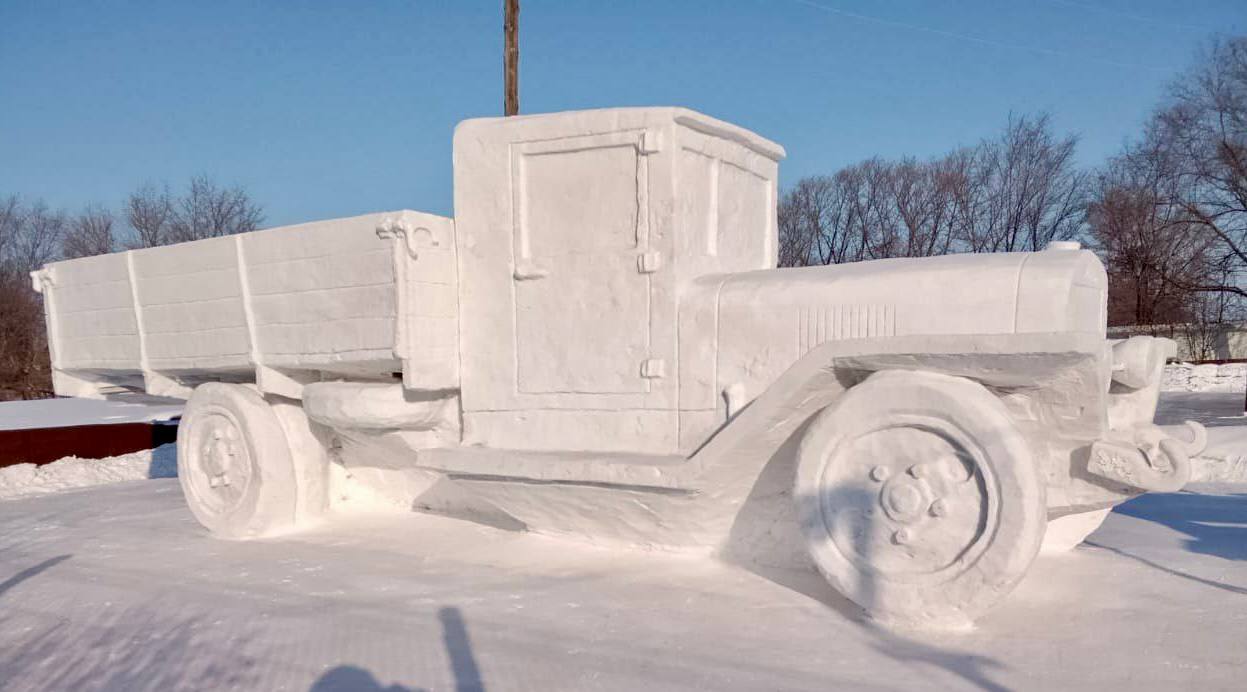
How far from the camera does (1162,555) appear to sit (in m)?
4.79

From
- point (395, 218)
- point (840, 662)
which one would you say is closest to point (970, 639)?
point (840, 662)

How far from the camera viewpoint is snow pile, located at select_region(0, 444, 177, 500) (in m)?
8.88

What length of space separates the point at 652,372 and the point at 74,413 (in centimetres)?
1512

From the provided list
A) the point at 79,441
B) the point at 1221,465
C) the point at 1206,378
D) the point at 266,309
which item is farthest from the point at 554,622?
the point at 1206,378

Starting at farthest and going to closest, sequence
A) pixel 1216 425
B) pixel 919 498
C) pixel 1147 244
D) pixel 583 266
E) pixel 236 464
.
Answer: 1. pixel 1147 244
2. pixel 1216 425
3. pixel 236 464
4. pixel 583 266
5. pixel 919 498

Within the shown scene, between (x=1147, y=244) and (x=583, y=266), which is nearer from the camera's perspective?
(x=583, y=266)

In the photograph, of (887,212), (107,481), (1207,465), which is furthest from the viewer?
(887,212)

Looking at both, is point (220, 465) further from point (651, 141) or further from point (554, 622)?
point (651, 141)

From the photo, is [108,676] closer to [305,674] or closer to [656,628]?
[305,674]

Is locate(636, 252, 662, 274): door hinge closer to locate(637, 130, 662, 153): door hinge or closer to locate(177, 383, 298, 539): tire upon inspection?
locate(637, 130, 662, 153): door hinge

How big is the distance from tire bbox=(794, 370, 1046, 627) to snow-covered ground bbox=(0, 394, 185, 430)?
11464 millimetres

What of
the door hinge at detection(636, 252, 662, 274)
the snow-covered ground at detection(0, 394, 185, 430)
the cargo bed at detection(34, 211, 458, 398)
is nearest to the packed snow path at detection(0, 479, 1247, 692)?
the cargo bed at detection(34, 211, 458, 398)

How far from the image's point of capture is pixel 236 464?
6055 mm

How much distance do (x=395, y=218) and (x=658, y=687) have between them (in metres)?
2.84
